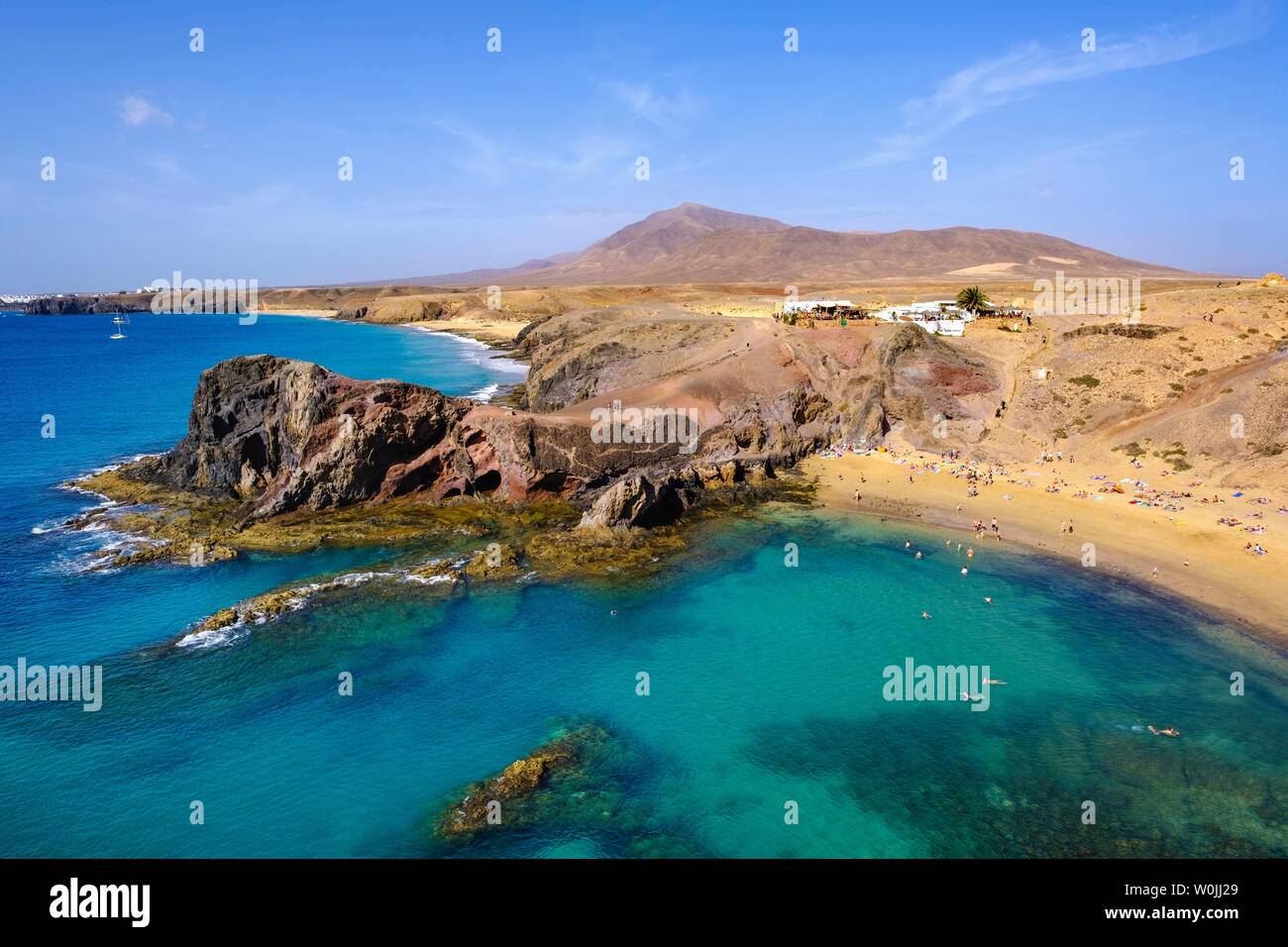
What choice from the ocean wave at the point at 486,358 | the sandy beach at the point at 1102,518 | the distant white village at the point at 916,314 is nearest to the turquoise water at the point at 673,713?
the sandy beach at the point at 1102,518

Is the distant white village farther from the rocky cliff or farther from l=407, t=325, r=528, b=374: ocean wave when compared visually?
l=407, t=325, r=528, b=374: ocean wave

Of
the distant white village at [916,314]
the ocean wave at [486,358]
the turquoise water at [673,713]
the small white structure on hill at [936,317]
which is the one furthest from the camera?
the ocean wave at [486,358]

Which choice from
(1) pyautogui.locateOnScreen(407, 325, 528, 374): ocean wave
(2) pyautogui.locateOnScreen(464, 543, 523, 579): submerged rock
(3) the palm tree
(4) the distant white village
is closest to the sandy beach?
(2) pyautogui.locateOnScreen(464, 543, 523, 579): submerged rock

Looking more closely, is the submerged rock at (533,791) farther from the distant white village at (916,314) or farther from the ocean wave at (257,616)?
the distant white village at (916,314)
